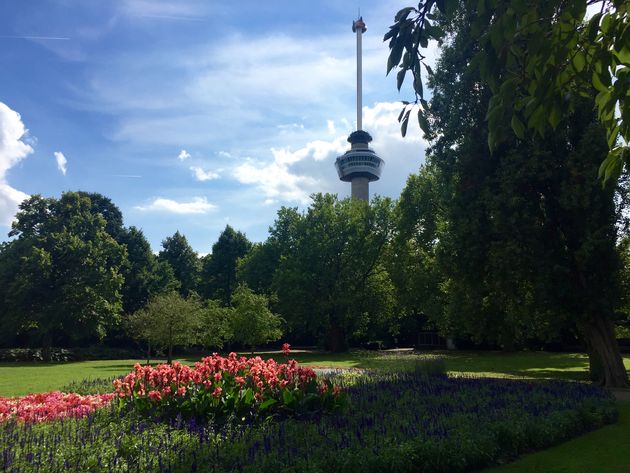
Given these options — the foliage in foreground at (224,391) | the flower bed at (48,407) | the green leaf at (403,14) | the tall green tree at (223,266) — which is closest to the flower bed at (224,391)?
the foliage in foreground at (224,391)

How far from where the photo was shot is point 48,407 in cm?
1037

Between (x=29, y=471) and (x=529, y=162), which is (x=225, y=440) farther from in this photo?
(x=529, y=162)

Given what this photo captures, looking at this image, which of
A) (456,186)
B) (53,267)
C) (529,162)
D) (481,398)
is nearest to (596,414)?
(481,398)

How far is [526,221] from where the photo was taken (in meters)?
18.7

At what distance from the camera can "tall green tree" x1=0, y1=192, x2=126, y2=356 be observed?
130 feet

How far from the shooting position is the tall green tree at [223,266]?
61441 mm

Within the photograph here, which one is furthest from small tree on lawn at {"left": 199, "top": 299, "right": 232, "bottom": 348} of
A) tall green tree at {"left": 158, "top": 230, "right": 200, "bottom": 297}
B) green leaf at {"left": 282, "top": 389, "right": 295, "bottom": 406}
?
green leaf at {"left": 282, "top": 389, "right": 295, "bottom": 406}

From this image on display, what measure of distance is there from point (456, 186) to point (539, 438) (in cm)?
1323

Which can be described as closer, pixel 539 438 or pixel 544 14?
pixel 544 14

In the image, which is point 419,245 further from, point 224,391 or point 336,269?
point 224,391

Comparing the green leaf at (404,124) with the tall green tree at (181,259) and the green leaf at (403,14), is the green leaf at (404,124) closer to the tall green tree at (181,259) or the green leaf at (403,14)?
the green leaf at (403,14)

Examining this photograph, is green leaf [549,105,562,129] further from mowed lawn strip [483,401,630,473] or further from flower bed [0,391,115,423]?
flower bed [0,391,115,423]

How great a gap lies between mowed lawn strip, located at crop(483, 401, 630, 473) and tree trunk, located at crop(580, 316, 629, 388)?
31.4 feet

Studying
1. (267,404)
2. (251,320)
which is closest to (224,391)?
(267,404)
